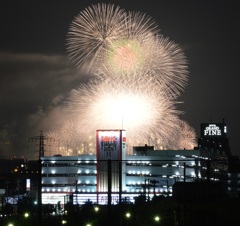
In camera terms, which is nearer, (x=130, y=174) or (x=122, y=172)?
(x=122, y=172)

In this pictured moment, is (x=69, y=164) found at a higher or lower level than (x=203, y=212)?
higher

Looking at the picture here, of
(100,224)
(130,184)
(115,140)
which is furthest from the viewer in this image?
(130,184)

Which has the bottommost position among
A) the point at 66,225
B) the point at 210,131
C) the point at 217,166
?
the point at 66,225

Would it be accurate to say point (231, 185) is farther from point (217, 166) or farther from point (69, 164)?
point (69, 164)

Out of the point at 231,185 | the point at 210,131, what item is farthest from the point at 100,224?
the point at 210,131

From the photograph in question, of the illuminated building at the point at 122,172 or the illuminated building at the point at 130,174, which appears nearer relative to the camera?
the illuminated building at the point at 122,172

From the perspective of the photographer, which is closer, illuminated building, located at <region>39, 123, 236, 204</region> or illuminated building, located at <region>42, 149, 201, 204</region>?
illuminated building, located at <region>39, 123, 236, 204</region>

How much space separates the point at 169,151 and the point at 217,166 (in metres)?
8.96

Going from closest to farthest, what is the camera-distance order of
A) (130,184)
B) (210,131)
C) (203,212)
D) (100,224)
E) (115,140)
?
(203,212) → (100,224) → (115,140) → (130,184) → (210,131)

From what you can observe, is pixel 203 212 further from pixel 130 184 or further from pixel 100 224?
pixel 130 184

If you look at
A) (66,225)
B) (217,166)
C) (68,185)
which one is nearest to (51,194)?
(68,185)

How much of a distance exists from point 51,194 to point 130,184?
1559 centimetres

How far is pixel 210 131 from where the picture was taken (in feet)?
434

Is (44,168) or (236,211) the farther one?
(44,168)
